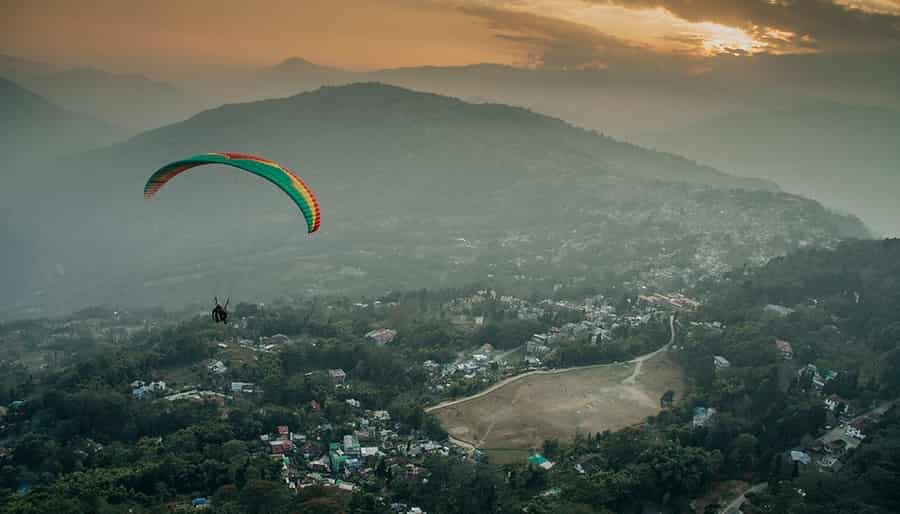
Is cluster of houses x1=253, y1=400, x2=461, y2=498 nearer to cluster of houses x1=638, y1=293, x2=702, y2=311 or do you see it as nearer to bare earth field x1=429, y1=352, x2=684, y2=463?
bare earth field x1=429, y1=352, x2=684, y2=463

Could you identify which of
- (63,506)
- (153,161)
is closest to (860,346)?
(63,506)

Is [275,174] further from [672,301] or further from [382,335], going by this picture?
[672,301]

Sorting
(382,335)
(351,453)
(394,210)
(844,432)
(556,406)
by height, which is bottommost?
(556,406)

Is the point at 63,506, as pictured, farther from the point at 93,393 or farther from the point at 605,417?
the point at 605,417

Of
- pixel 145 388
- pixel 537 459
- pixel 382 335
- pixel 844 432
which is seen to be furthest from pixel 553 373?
pixel 145 388

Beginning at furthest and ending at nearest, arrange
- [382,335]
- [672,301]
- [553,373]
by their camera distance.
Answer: [672,301]
[382,335]
[553,373]

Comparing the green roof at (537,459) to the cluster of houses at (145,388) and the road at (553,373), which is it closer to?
the road at (553,373)
